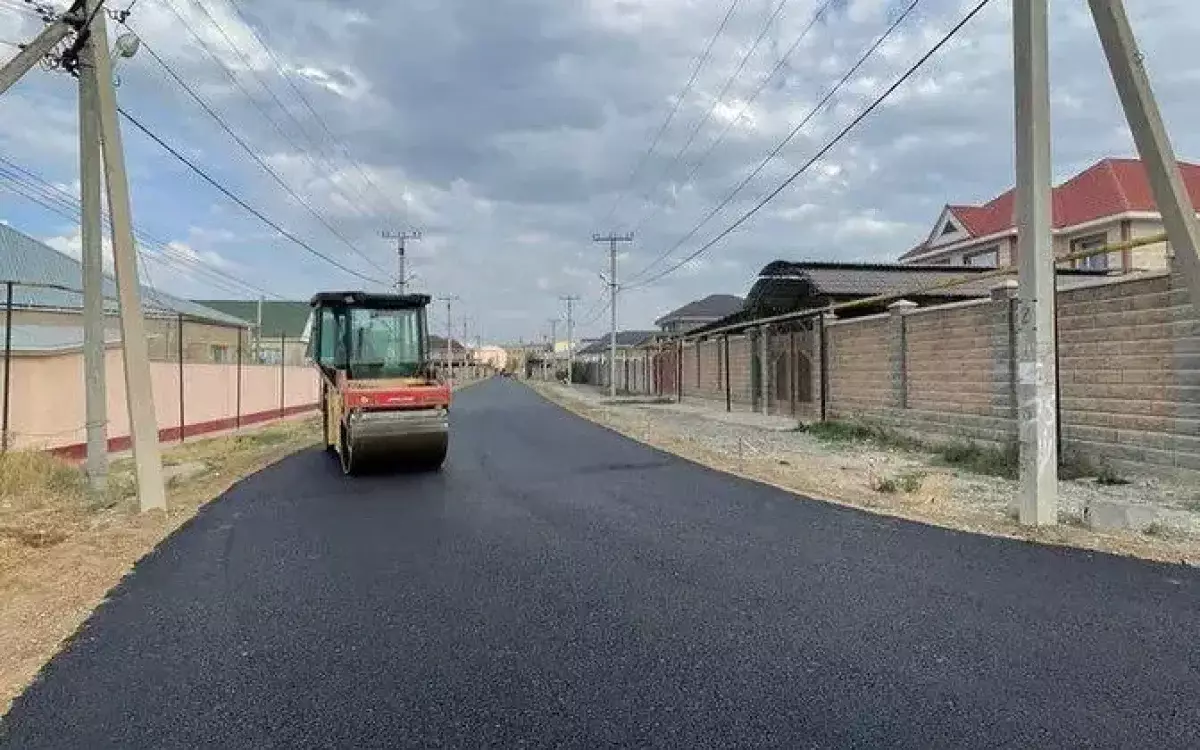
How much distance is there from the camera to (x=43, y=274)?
1059 inches

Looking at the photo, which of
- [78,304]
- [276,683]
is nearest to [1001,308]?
[276,683]

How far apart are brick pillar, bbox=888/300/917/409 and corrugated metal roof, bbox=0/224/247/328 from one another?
18.3 metres

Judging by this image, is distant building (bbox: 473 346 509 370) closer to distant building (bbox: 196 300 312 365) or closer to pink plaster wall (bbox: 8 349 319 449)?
distant building (bbox: 196 300 312 365)

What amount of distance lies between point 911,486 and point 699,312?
72.1 metres

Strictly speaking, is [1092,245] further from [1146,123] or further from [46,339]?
[46,339]

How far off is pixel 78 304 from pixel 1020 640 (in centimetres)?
2696

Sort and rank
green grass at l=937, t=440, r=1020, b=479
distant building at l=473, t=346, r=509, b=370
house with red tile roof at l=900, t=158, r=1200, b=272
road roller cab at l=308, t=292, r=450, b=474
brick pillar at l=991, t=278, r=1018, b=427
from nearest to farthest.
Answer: green grass at l=937, t=440, r=1020, b=479 < road roller cab at l=308, t=292, r=450, b=474 < brick pillar at l=991, t=278, r=1018, b=427 < house with red tile roof at l=900, t=158, r=1200, b=272 < distant building at l=473, t=346, r=509, b=370

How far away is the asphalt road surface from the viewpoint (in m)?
4.11

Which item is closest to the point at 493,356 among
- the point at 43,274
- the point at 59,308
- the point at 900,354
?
the point at 43,274

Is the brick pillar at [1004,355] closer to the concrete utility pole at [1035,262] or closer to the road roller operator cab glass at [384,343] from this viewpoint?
the concrete utility pole at [1035,262]

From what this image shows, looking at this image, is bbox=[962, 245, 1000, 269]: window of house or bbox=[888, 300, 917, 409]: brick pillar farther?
bbox=[962, 245, 1000, 269]: window of house

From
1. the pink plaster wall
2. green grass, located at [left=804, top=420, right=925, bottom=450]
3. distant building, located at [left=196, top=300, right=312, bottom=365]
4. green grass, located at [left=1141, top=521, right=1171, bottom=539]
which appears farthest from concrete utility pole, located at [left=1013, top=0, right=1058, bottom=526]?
distant building, located at [left=196, top=300, right=312, bottom=365]

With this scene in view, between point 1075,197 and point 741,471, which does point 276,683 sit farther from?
point 1075,197

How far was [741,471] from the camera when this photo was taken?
545 inches
